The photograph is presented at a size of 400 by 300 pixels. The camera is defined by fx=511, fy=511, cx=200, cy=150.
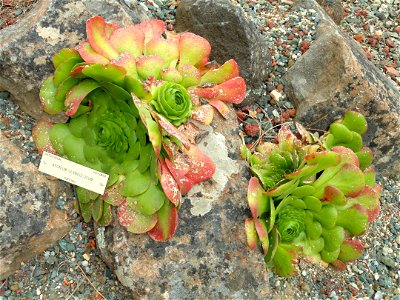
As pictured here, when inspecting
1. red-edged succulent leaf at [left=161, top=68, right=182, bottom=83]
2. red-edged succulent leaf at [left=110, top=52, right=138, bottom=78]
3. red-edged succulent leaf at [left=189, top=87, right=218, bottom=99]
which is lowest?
red-edged succulent leaf at [left=189, top=87, right=218, bottom=99]

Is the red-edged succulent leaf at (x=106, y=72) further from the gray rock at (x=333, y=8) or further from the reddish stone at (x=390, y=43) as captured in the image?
the reddish stone at (x=390, y=43)

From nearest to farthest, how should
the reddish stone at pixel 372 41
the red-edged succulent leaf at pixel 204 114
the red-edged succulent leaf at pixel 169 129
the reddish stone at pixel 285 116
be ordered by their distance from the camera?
the red-edged succulent leaf at pixel 169 129, the red-edged succulent leaf at pixel 204 114, the reddish stone at pixel 285 116, the reddish stone at pixel 372 41

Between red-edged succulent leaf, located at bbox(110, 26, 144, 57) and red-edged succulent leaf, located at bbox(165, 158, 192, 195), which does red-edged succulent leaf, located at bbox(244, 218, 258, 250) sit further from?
red-edged succulent leaf, located at bbox(110, 26, 144, 57)

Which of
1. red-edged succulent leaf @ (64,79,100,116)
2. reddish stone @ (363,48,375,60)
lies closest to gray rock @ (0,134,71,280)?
red-edged succulent leaf @ (64,79,100,116)

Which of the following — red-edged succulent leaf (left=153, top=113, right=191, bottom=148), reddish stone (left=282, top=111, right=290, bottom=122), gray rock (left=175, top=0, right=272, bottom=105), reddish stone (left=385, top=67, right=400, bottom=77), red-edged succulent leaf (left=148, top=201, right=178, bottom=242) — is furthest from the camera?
reddish stone (left=385, top=67, right=400, bottom=77)

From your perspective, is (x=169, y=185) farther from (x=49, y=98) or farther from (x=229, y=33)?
(x=229, y=33)

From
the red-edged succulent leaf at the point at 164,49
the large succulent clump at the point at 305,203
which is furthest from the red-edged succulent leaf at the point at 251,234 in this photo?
the red-edged succulent leaf at the point at 164,49

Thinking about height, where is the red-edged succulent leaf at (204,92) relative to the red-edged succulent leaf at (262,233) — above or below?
above
